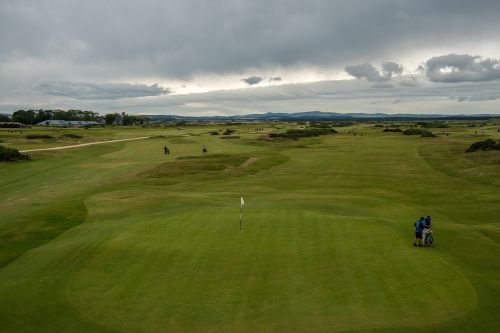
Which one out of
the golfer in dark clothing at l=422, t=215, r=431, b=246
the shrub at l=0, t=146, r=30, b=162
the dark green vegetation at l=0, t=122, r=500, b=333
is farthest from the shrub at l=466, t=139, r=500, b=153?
the shrub at l=0, t=146, r=30, b=162

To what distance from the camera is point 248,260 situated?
20.2 m

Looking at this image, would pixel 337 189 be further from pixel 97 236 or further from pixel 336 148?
pixel 336 148

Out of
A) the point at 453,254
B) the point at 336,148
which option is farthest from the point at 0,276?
the point at 336,148

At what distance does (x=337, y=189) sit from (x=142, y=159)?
39.5 m

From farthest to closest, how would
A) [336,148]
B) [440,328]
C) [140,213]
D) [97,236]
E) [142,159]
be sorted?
[336,148]
[142,159]
[140,213]
[97,236]
[440,328]

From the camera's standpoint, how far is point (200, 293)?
16.6 meters

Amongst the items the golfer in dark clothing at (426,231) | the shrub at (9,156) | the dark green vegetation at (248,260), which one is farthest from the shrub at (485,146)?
the shrub at (9,156)

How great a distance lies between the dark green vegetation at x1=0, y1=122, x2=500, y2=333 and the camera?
14875mm

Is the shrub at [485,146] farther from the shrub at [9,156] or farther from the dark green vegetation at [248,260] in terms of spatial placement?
the shrub at [9,156]

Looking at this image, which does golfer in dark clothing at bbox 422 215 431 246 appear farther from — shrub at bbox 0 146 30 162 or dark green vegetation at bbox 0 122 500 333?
shrub at bbox 0 146 30 162

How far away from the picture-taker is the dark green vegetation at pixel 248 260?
14.9 metres

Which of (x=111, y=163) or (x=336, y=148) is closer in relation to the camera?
(x=111, y=163)

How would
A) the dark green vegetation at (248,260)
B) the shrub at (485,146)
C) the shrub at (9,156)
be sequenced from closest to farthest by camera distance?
the dark green vegetation at (248,260) < the shrub at (9,156) < the shrub at (485,146)

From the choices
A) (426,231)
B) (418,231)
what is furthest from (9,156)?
(426,231)
